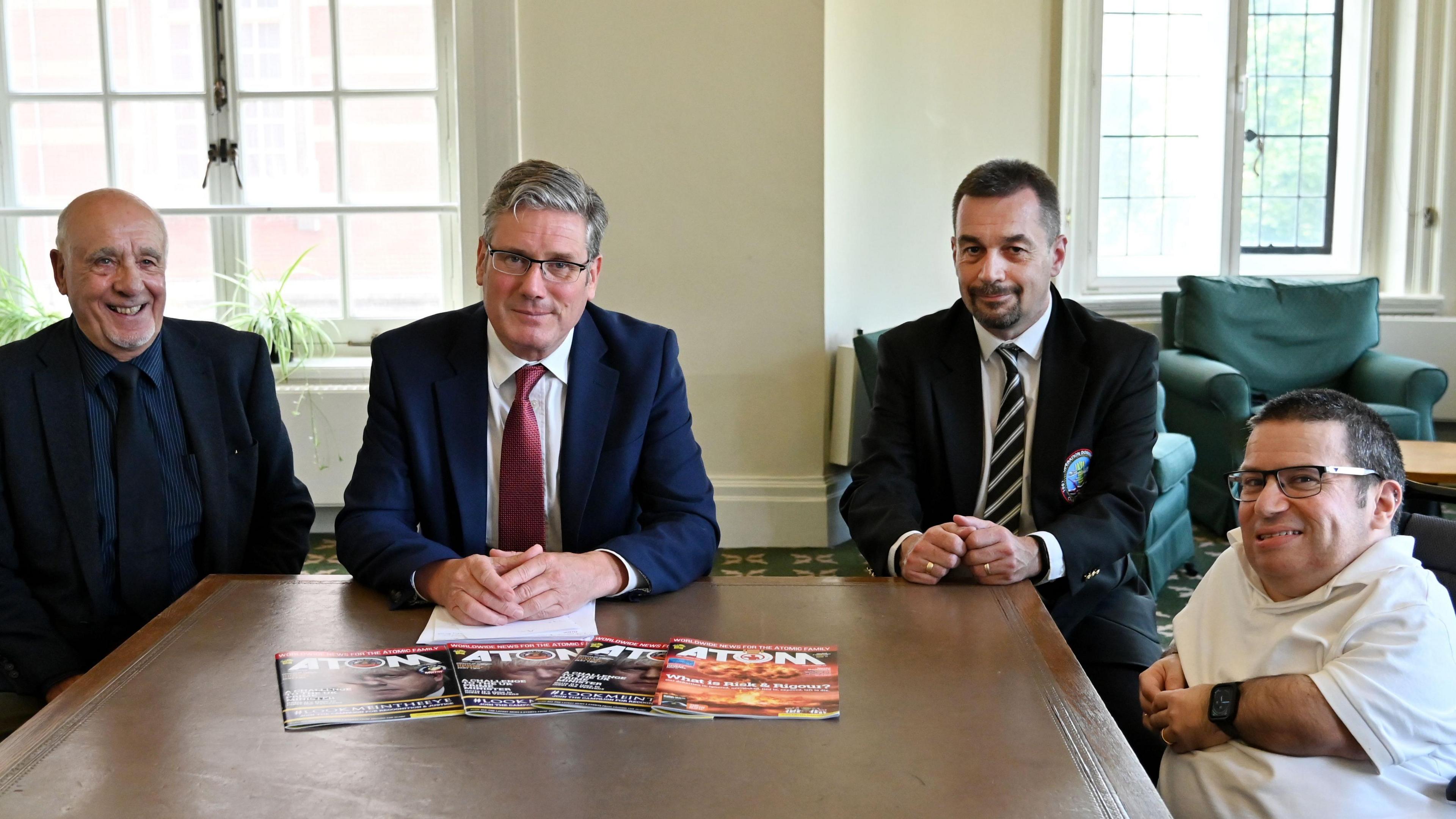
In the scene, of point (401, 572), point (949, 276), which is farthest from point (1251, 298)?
point (401, 572)

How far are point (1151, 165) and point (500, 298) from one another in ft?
15.3

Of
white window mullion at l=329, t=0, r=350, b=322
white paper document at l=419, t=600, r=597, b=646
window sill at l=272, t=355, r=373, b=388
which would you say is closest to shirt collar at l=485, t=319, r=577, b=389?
white paper document at l=419, t=600, r=597, b=646

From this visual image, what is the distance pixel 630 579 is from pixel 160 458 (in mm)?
942

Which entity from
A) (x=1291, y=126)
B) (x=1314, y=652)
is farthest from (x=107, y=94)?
(x=1291, y=126)

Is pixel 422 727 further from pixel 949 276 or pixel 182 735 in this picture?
pixel 949 276

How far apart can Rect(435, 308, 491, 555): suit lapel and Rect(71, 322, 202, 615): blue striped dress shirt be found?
52 cm

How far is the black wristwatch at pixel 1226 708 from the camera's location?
150cm

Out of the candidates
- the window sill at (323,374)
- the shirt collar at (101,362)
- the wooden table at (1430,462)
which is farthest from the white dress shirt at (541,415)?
the window sill at (323,374)

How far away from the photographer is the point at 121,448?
6.63 feet

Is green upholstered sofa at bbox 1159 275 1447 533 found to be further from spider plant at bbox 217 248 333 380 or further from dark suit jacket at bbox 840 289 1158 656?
spider plant at bbox 217 248 333 380

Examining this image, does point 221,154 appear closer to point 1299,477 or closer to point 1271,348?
point 1299,477

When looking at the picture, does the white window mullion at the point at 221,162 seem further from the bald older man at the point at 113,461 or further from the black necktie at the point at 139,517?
the black necktie at the point at 139,517

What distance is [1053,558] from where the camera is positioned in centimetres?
197

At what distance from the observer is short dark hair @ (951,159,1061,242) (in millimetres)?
2207
